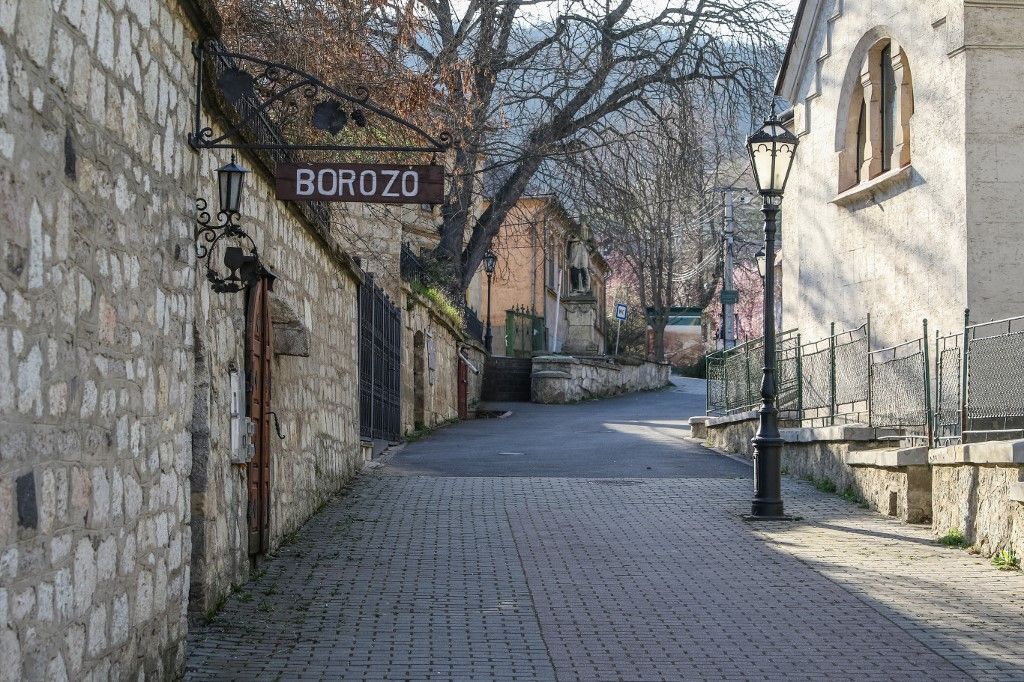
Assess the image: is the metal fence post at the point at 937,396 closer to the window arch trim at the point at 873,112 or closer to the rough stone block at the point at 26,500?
the window arch trim at the point at 873,112

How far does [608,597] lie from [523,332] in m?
35.2

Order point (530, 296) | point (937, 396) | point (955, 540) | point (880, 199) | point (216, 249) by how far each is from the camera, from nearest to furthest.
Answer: point (216, 249)
point (955, 540)
point (937, 396)
point (880, 199)
point (530, 296)

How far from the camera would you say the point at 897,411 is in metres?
13.5

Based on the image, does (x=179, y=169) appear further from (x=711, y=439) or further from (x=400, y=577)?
(x=711, y=439)

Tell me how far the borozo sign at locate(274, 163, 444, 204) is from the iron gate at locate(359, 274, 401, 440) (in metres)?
8.52

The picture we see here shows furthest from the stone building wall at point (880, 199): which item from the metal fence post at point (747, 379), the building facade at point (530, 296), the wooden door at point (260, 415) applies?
the building facade at point (530, 296)

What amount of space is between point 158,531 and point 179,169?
187 cm

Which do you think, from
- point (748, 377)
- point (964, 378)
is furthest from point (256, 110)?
point (748, 377)

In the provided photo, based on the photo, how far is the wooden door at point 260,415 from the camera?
8.94m

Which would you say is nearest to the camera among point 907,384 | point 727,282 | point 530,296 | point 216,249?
point 216,249

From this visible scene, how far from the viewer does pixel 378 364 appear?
18156mm

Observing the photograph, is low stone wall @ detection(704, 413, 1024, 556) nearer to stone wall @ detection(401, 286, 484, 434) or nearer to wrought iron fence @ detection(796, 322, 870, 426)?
wrought iron fence @ detection(796, 322, 870, 426)

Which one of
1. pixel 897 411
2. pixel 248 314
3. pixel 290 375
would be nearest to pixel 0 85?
pixel 248 314

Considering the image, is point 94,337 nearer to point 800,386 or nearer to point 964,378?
point 964,378
